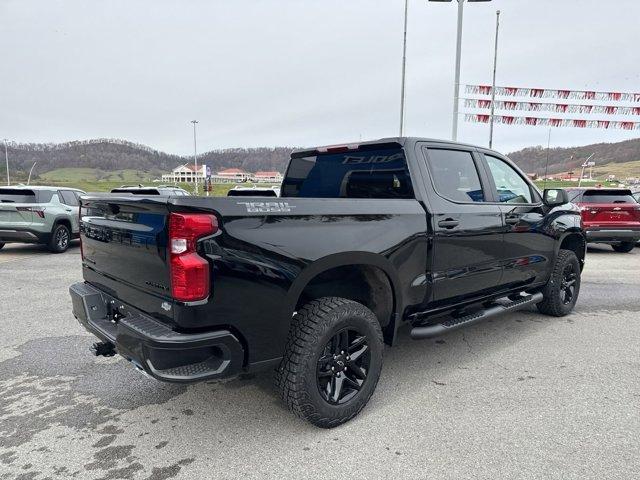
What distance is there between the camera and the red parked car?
10547 millimetres

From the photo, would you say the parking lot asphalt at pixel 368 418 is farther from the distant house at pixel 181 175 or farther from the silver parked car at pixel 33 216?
the distant house at pixel 181 175

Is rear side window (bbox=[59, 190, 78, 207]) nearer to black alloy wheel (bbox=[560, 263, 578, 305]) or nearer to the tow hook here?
the tow hook

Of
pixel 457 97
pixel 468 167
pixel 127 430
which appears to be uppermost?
pixel 457 97

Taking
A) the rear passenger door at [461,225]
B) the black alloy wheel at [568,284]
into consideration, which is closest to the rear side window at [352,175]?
the rear passenger door at [461,225]

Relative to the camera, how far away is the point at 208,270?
92.3 inches

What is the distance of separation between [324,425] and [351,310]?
743 mm

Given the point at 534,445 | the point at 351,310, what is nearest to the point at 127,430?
the point at 351,310

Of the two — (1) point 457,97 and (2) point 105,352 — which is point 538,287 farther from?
(1) point 457,97

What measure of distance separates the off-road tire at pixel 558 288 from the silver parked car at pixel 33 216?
10372 mm

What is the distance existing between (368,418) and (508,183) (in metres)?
2.77

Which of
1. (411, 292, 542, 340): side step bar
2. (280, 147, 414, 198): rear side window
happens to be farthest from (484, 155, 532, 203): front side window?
(280, 147, 414, 198): rear side window

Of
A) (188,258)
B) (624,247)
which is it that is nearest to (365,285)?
(188,258)

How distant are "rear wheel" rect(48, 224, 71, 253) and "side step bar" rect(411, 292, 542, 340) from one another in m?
10.00

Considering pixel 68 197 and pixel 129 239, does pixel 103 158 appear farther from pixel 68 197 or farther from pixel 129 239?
pixel 129 239
